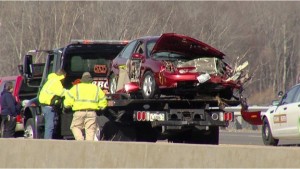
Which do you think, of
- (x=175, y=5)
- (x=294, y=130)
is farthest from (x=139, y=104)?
(x=175, y=5)

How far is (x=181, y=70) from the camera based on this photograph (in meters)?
16.5

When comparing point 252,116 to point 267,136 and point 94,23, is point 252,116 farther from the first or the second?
point 94,23

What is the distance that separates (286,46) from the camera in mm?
81688

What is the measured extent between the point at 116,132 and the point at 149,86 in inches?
56.4

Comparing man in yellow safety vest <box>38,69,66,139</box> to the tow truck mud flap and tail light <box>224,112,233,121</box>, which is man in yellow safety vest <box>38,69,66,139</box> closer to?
tail light <box>224,112,233,121</box>

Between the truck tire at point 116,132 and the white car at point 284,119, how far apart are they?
375 centimetres

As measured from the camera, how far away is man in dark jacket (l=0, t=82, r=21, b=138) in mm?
21641

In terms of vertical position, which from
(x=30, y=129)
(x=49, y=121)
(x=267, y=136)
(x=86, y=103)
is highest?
(x=86, y=103)

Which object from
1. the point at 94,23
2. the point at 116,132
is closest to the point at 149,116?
the point at 116,132

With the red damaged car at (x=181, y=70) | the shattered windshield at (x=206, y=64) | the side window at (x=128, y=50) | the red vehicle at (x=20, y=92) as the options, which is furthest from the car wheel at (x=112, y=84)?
the red vehicle at (x=20, y=92)

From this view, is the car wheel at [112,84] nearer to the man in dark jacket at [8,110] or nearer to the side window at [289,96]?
the man in dark jacket at [8,110]

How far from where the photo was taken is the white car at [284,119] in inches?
779

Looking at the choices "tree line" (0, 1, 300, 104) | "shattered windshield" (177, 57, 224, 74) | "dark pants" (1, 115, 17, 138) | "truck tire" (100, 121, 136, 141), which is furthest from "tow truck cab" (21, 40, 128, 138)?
"tree line" (0, 1, 300, 104)

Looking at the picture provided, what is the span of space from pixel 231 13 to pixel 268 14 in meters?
7.85
